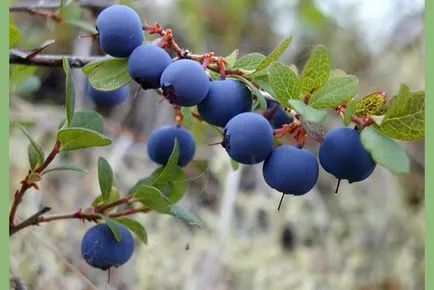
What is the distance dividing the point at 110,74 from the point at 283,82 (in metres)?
0.17

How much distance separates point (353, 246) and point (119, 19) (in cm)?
146

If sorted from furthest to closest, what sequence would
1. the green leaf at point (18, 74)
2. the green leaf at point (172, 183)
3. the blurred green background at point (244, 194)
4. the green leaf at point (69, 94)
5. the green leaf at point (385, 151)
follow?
the blurred green background at point (244, 194) < the green leaf at point (18, 74) < the green leaf at point (172, 183) < the green leaf at point (69, 94) < the green leaf at point (385, 151)

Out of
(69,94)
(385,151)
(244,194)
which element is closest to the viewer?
(385,151)

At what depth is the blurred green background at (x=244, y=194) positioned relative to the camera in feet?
5.02

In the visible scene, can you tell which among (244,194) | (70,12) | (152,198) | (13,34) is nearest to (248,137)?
(152,198)

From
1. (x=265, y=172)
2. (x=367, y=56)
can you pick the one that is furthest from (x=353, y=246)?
(x=265, y=172)

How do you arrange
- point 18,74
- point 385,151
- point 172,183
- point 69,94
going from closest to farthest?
point 385,151 < point 69,94 < point 172,183 < point 18,74

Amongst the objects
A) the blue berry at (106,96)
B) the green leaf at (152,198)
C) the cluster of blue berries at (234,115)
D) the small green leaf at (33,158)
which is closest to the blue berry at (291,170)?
the cluster of blue berries at (234,115)

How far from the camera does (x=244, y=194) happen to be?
1971mm

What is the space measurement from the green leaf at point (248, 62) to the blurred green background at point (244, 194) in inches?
24.4

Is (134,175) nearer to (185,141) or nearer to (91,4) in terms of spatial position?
(91,4)

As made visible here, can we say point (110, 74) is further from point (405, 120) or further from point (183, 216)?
point (405, 120)

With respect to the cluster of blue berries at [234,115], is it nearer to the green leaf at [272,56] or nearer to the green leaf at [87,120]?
the green leaf at [272,56]

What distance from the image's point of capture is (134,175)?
1743 millimetres
